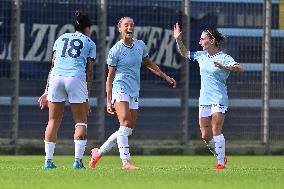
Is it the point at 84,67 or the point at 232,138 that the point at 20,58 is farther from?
the point at 84,67

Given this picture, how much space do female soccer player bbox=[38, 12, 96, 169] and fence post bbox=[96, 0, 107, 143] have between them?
25.8ft

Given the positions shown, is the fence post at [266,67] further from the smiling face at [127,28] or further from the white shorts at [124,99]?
the smiling face at [127,28]

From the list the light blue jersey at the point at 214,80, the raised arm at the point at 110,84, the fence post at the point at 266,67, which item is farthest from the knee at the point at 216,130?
the fence post at the point at 266,67

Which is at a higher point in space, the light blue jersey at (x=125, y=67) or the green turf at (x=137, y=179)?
the light blue jersey at (x=125, y=67)

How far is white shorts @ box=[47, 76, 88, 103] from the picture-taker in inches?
572

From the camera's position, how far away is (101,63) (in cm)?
2264

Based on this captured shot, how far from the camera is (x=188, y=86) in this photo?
76.2ft

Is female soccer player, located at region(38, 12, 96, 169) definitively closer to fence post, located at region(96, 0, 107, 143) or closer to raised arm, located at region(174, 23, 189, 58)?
raised arm, located at region(174, 23, 189, 58)

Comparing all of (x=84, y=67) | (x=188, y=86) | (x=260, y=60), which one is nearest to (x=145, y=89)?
(x=188, y=86)

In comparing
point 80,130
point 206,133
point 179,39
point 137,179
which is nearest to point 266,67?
point 206,133

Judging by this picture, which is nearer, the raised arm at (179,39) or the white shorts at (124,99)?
the white shorts at (124,99)

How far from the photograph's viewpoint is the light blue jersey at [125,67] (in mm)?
15148

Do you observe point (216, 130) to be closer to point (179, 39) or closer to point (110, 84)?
point (179, 39)

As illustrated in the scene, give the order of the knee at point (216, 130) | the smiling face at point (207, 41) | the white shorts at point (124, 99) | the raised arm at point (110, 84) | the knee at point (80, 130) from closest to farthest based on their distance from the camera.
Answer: the knee at point (80, 130)
the white shorts at point (124, 99)
the raised arm at point (110, 84)
the knee at point (216, 130)
the smiling face at point (207, 41)
